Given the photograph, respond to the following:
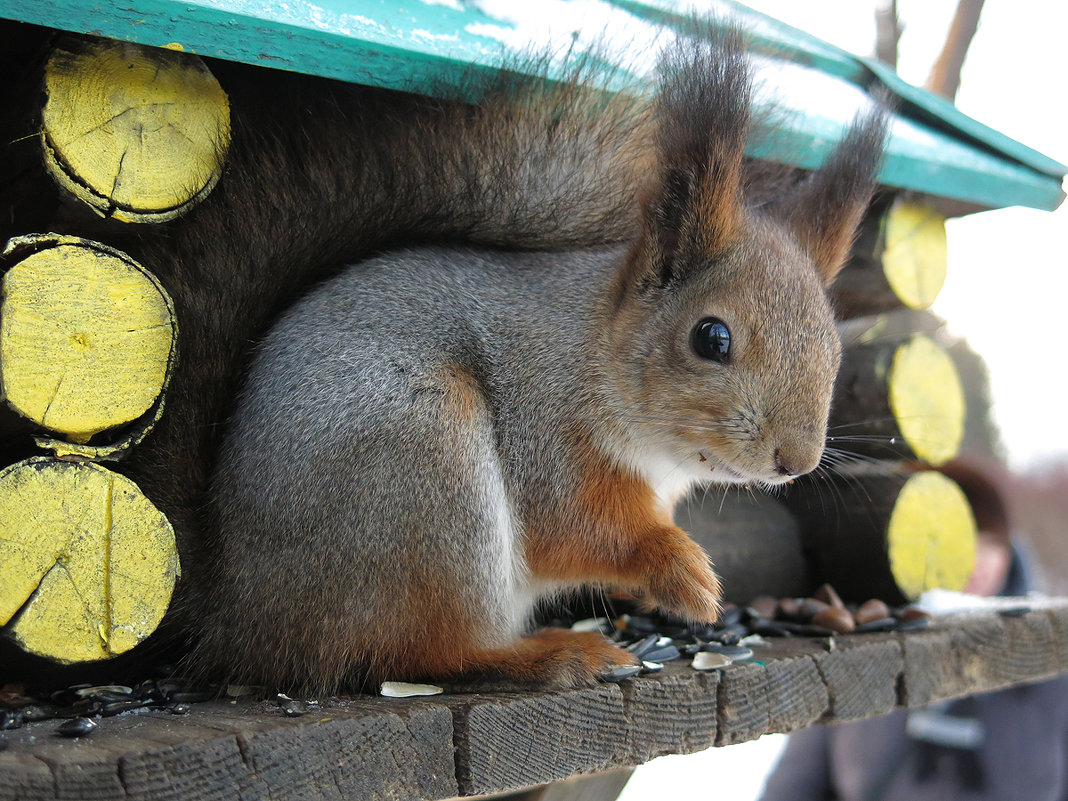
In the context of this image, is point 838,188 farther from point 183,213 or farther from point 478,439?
point 183,213

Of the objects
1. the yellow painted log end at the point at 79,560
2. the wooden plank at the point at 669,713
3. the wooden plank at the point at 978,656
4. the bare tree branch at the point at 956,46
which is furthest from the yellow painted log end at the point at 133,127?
the bare tree branch at the point at 956,46

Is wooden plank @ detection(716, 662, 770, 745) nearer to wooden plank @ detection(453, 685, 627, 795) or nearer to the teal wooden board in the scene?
wooden plank @ detection(453, 685, 627, 795)

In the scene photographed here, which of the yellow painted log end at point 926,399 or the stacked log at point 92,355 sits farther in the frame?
the yellow painted log end at point 926,399

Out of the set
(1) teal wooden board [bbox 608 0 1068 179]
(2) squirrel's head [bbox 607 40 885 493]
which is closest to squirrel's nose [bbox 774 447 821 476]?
(2) squirrel's head [bbox 607 40 885 493]

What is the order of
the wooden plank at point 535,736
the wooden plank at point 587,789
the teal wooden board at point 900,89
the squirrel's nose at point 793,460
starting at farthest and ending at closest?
1. the teal wooden board at point 900,89
2. the wooden plank at point 587,789
3. the squirrel's nose at point 793,460
4. the wooden plank at point 535,736

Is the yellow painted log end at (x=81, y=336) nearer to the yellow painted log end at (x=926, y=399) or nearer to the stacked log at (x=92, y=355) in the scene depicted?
the stacked log at (x=92, y=355)

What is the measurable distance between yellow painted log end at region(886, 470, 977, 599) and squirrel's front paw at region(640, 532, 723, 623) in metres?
0.61

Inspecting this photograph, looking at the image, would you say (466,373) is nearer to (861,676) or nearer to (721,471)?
(721,471)

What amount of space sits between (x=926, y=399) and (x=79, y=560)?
4.27 feet

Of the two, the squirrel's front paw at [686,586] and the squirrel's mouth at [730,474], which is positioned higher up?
the squirrel's mouth at [730,474]

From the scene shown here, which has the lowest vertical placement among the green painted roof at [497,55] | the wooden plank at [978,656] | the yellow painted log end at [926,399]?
the wooden plank at [978,656]

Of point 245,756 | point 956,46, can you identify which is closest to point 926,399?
point 245,756

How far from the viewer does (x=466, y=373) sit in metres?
1.07

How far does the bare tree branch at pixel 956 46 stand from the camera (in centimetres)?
266
